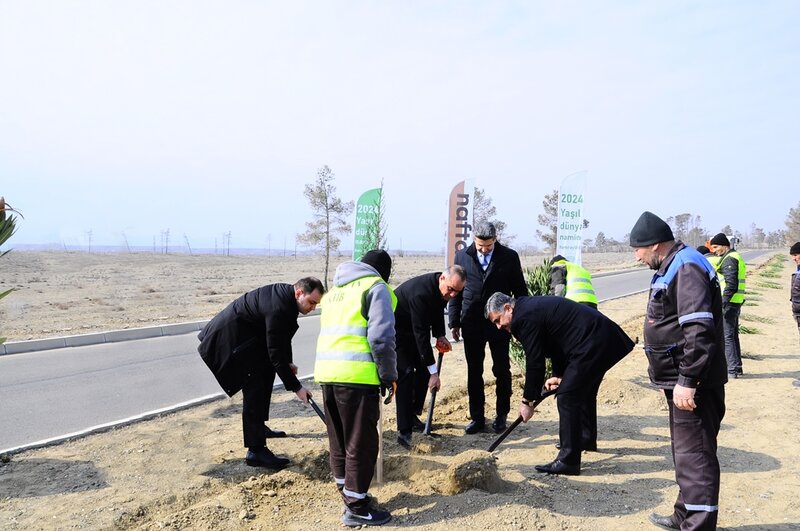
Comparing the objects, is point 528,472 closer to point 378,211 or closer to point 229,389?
point 229,389

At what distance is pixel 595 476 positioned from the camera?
15.6 feet

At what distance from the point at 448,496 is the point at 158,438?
318cm

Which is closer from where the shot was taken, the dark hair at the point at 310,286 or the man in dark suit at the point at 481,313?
the dark hair at the point at 310,286

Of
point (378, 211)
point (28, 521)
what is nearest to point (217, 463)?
→ point (28, 521)

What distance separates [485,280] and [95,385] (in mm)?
Answer: 5710

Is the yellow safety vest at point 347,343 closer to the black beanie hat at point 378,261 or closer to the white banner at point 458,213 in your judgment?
the black beanie hat at point 378,261

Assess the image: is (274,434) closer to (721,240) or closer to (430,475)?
(430,475)

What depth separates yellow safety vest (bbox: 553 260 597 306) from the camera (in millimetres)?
6820

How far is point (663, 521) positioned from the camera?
3842mm

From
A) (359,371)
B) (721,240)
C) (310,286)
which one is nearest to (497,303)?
(359,371)

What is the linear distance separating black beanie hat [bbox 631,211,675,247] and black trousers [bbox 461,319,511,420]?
2129 millimetres

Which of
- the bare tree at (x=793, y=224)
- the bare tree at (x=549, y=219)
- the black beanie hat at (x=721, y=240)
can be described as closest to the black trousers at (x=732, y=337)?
the black beanie hat at (x=721, y=240)

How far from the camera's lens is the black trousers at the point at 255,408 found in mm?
5035

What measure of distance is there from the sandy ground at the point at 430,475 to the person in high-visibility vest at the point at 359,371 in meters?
0.29
